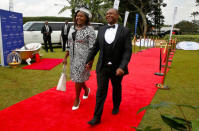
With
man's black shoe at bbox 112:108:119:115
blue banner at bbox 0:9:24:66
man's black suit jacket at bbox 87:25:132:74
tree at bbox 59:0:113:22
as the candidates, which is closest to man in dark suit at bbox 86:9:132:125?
man's black suit jacket at bbox 87:25:132:74

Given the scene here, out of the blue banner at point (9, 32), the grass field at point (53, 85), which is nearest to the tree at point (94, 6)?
the blue banner at point (9, 32)

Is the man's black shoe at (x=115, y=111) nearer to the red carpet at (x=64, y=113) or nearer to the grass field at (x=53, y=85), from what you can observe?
the red carpet at (x=64, y=113)

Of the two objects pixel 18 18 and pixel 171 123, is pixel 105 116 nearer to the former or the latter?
pixel 171 123

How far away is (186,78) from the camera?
6312 millimetres

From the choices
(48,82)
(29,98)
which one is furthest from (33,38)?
(29,98)

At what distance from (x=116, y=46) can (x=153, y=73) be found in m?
4.26

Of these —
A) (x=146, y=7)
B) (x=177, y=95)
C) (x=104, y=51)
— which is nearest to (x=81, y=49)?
(x=104, y=51)

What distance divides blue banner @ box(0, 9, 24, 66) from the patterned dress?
4979mm

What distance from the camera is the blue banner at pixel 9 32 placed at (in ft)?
24.6

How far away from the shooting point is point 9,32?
791cm

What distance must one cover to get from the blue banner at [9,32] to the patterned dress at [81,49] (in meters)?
4.98

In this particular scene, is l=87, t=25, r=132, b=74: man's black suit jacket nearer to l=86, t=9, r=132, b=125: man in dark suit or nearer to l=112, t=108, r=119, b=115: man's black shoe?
l=86, t=9, r=132, b=125: man in dark suit

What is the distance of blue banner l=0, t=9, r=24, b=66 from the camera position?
7.51m

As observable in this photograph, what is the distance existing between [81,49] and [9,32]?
553 cm
